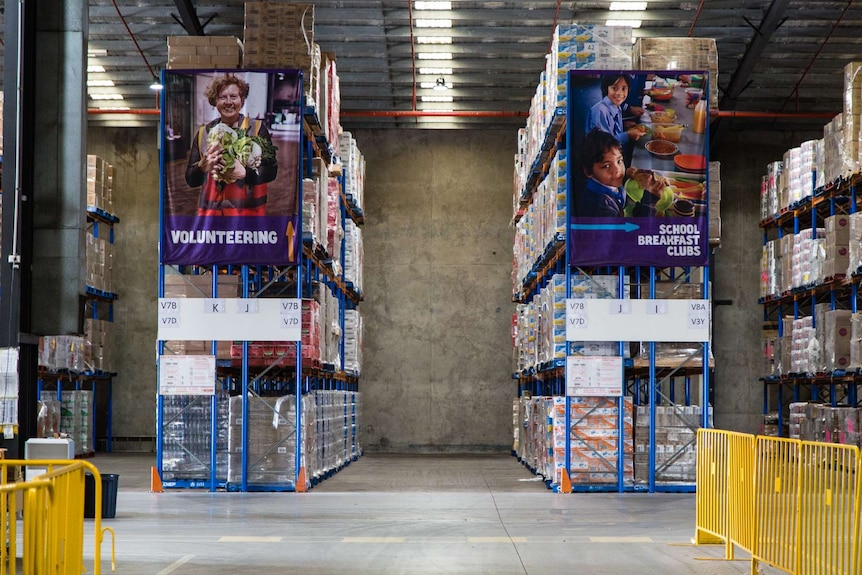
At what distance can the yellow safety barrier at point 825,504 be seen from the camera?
6816 mm

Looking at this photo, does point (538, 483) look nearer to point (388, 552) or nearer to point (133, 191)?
point (388, 552)

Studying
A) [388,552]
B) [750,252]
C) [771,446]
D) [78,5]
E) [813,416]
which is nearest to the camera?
[771,446]

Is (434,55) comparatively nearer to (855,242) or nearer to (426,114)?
(426,114)

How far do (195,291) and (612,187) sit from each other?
5.53 meters

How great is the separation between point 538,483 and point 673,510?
414 centimetres

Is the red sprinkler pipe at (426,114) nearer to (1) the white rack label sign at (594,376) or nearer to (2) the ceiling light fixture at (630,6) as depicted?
(2) the ceiling light fixture at (630,6)

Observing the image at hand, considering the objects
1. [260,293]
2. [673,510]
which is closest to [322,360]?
[260,293]

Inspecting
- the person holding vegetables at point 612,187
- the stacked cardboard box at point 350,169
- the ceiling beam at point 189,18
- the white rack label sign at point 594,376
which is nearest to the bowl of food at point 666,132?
the person holding vegetables at point 612,187

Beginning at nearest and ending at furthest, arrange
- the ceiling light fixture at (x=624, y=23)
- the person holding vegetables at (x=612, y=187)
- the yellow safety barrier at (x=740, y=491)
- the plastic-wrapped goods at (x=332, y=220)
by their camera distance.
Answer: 1. the yellow safety barrier at (x=740, y=491)
2. the person holding vegetables at (x=612, y=187)
3. the plastic-wrapped goods at (x=332, y=220)
4. the ceiling light fixture at (x=624, y=23)

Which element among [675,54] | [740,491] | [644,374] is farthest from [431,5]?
[740,491]

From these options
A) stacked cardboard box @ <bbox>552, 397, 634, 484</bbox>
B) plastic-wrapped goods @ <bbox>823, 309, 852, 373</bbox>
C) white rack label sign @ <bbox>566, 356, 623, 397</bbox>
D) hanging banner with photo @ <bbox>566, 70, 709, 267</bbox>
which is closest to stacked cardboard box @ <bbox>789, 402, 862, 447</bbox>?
plastic-wrapped goods @ <bbox>823, 309, 852, 373</bbox>

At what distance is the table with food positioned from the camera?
48.4 ft

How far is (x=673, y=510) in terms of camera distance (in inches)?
504

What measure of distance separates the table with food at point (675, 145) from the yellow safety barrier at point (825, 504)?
7419mm
